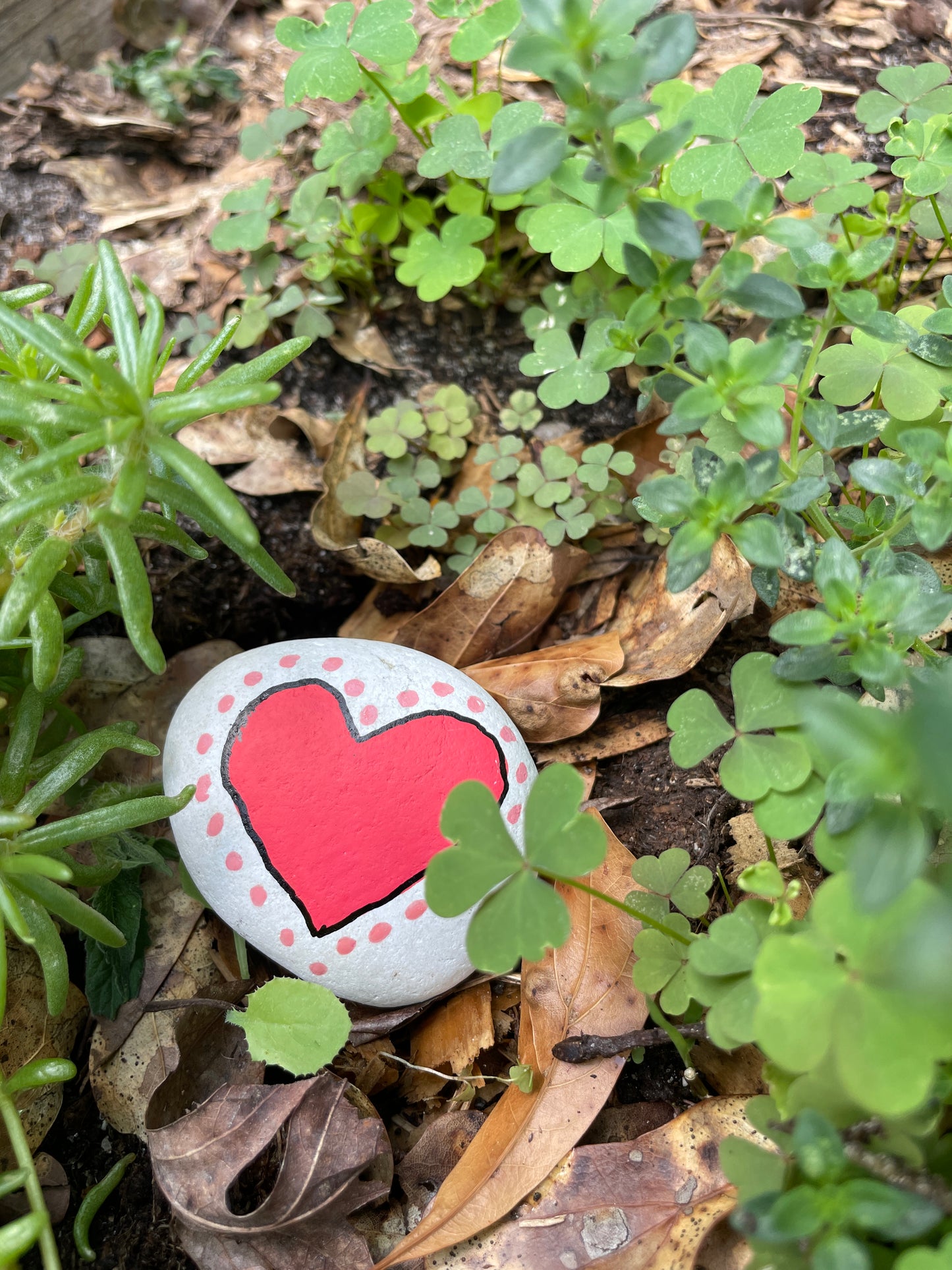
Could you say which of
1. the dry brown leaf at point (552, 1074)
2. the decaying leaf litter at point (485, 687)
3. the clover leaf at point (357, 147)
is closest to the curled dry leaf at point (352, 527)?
the decaying leaf litter at point (485, 687)

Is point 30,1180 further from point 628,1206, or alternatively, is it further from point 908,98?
point 908,98

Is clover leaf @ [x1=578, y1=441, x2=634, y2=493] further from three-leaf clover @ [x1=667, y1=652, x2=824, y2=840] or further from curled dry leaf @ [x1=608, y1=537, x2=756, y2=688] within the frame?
three-leaf clover @ [x1=667, y1=652, x2=824, y2=840]

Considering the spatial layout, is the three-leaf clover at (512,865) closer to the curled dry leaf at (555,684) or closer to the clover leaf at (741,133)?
the curled dry leaf at (555,684)

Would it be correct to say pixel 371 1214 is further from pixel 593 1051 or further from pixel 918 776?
pixel 918 776

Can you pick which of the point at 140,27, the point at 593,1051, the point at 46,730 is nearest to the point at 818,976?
the point at 593,1051

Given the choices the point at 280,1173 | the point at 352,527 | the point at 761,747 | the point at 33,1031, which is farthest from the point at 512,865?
the point at 352,527

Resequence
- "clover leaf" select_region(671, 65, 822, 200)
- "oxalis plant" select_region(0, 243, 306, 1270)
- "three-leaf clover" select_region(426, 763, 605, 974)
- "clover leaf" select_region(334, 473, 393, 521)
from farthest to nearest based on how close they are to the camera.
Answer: "clover leaf" select_region(334, 473, 393, 521)
"clover leaf" select_region(671, 65, 822, 200)
"oxalis plant" select_region(0, 243, 306, 1270)
"three-leaf clover" select_region(426, 763, 605, 974)

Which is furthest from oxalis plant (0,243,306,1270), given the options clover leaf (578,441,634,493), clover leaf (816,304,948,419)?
clover leaf (816,304,948,419)
